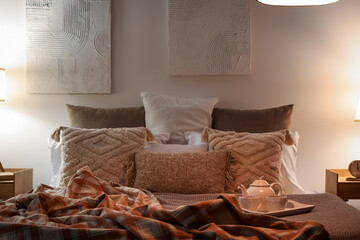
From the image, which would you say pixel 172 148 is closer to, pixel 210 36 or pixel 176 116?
pixel 176 116

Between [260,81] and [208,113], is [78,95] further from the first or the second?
[260,81]

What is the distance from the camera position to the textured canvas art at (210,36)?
3.90 metres

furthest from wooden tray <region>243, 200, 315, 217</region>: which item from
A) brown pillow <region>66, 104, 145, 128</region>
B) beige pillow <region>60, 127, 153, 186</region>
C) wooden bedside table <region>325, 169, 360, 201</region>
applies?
brown pillow <region>66, 104, 145, 128</region>

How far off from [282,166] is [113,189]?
1.34 m

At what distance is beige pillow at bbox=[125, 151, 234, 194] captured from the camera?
2.85 metres

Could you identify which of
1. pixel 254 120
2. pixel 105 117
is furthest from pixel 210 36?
pixel 105 117

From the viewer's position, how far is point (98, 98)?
3.95 meters

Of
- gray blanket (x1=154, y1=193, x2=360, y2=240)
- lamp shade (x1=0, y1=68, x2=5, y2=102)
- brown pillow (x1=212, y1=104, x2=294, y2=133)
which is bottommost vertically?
gray blanket (x1=154, y1=193, x2=360, y2=240)

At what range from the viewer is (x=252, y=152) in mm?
3027

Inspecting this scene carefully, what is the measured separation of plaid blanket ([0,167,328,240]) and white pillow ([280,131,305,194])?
4.38 feet

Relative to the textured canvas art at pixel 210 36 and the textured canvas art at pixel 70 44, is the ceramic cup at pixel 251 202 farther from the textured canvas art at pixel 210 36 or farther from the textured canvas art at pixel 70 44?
the textured canvas art at pixel 70 44

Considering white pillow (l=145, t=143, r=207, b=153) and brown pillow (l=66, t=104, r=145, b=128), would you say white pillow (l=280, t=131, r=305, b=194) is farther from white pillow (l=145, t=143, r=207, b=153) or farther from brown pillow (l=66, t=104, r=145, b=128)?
brown pillow (l=66, t=104, r=145, b=128)

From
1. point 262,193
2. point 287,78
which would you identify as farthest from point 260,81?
point 262,193

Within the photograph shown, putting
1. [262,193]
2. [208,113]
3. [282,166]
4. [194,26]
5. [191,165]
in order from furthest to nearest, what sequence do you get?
1. [194,26]
2. [208,113]
3. [282,166]
4. [191,165]
5. [262,193]
